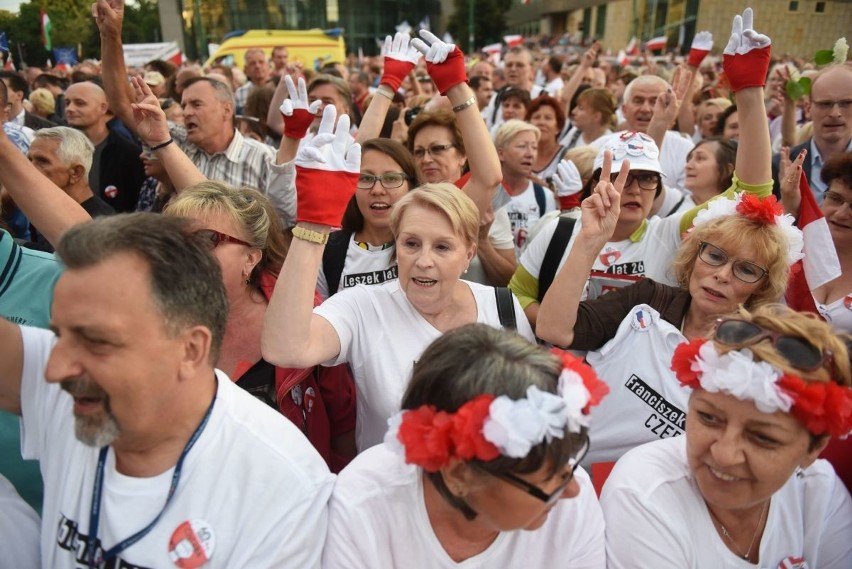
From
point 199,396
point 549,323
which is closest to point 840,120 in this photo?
point 549,323

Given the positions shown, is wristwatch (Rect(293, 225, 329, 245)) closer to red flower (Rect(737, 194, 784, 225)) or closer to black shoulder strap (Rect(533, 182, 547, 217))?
red flower (Rect(737, 194, 784, 225))

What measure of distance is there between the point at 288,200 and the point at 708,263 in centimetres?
245

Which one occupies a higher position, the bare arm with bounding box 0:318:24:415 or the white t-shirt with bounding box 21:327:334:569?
the bare arm with bounding box 0:318:24:415

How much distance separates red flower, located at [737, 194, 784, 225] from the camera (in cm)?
246

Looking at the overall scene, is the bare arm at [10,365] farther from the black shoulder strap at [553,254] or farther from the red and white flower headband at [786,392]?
the black shoulder strap at [553,254]

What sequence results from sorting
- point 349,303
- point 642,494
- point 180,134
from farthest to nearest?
point 180,134
point 349,303
point 642,494

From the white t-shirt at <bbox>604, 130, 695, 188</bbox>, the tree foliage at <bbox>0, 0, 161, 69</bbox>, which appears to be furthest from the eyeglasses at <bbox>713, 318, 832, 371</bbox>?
the tree foliage at <bbox>0, 0, 161, 69</bbox>

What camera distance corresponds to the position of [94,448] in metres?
1.60

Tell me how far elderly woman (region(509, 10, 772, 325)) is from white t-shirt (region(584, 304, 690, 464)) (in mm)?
649

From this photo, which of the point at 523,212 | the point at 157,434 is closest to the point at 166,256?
the point at 157,434

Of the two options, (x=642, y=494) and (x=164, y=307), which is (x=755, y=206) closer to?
(x=642, y=494)

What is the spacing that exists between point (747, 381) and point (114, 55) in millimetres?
4126

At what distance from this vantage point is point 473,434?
1.38 meters

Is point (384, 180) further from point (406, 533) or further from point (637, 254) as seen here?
point (406, 533)
